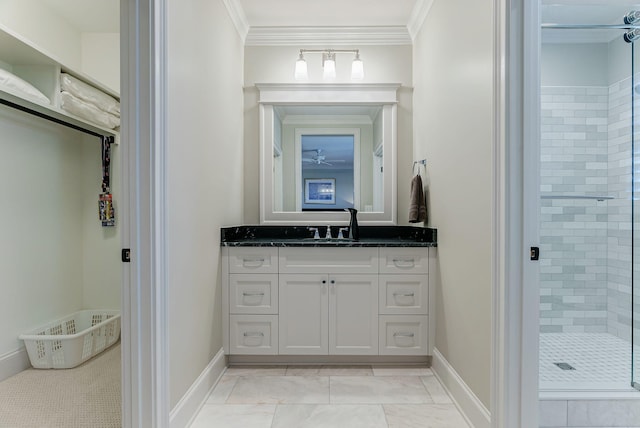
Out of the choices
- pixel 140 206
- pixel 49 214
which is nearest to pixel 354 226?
pixel 140 206

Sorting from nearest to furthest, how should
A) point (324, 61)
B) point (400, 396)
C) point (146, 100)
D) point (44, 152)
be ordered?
point (146, 100) → point (400, 396) → point (44, 152) → point (324, 61)

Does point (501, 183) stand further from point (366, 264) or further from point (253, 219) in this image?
point (253, 219)

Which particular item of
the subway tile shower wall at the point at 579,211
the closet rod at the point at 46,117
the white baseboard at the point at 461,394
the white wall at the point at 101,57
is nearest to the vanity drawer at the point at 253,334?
the white baseboard at the point at 461,394

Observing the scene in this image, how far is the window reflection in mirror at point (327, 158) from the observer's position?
10.1ft

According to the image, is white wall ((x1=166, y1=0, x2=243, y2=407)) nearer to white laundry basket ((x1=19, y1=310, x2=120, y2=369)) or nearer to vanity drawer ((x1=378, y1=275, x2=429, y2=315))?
white laundry basket ((x1=19, y1=310, x2=120, y2=369))

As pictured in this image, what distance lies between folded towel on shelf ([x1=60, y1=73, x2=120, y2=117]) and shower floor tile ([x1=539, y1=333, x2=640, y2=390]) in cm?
342

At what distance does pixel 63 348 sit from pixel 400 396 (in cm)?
222

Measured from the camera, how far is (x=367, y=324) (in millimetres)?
2512

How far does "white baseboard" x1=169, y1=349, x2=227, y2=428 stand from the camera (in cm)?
170

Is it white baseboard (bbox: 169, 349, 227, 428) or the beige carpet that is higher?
white baseboard (bbox: 169, 349, 227, 428)

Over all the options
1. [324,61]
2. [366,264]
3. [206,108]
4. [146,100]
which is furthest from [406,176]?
[146,100]

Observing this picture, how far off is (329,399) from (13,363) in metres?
2.06

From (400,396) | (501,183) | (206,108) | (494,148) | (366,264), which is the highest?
(206,108)

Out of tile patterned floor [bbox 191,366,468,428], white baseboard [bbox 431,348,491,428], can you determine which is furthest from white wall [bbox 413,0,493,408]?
tile patterned floor [bbox 191,366,468,428]
